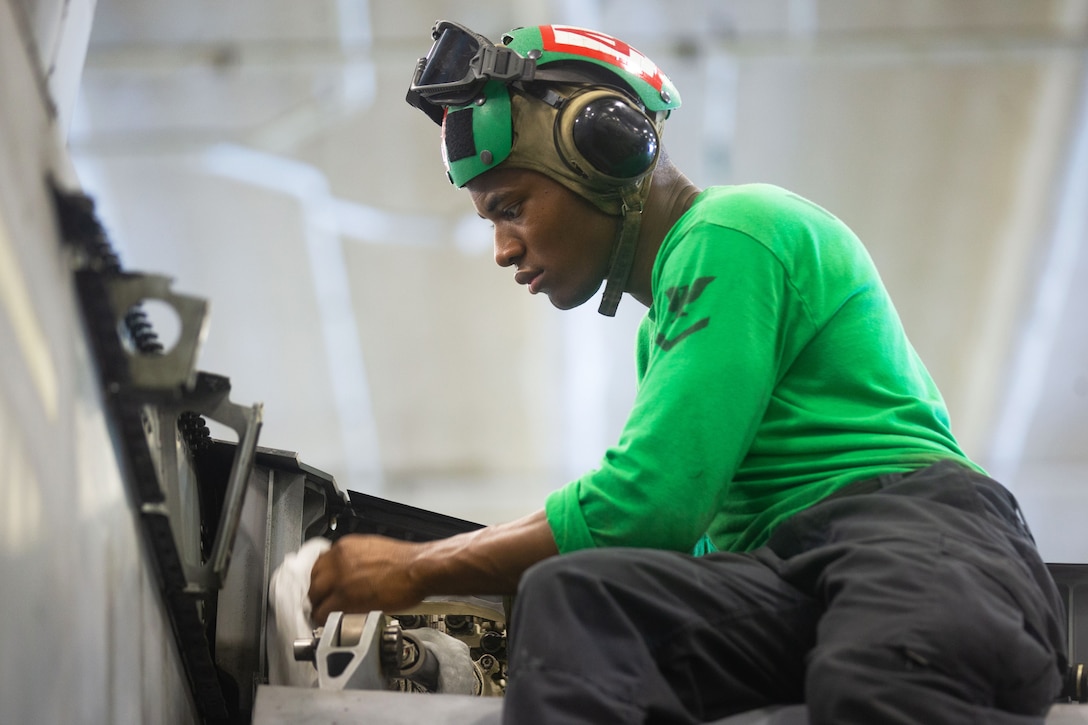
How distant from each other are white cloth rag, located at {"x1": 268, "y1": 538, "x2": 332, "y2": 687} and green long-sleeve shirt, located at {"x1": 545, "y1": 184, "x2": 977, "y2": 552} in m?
0.38

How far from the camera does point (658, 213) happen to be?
1.59 metres

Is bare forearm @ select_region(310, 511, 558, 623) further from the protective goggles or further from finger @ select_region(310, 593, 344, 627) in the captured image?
the protective goggles

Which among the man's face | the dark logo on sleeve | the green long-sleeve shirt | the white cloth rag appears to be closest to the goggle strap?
the man's face

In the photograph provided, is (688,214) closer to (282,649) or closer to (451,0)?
(282,649)

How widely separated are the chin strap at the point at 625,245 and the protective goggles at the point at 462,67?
0.73ft

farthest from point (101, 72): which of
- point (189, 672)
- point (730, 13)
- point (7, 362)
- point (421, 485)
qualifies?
point (7, 362)

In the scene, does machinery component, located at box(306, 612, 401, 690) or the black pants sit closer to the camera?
the black pants

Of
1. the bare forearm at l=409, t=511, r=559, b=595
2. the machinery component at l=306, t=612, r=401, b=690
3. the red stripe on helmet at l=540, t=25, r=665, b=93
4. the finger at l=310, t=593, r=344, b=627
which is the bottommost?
the machinery component at l=306, t=612, r=401, b=690

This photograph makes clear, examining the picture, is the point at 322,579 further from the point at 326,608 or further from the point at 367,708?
the point at 367,708

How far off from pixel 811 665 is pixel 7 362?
73 cm

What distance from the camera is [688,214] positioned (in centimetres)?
137

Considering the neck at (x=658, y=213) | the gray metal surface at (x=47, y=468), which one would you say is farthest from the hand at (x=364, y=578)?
the neck at (x=658, y=213)

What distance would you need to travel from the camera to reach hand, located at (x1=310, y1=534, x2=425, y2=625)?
136cm

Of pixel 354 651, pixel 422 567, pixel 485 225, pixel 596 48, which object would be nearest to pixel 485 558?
pixel 422 567
